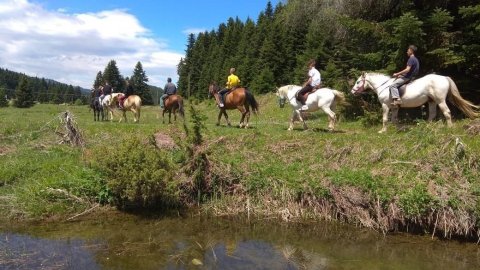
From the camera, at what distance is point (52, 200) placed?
11.1 m

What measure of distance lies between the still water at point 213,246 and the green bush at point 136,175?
0.55 m

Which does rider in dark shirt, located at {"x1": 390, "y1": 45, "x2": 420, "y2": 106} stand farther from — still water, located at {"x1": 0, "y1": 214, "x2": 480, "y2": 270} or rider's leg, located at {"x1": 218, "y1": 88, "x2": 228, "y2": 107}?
rider's leg, located at {"x1": 218, "y1": 88, "x2": 228, "y2": 107}

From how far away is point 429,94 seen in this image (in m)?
13.8

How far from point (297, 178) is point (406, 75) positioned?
216 inches

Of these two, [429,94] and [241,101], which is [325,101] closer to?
[429,94]

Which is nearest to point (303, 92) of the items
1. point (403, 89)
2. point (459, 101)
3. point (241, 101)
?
point (241, 101)

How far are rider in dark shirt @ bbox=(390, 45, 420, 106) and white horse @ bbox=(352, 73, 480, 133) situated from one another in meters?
0.19

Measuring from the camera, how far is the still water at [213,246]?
8055 millimetres

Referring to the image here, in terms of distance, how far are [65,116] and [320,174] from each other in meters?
9.31

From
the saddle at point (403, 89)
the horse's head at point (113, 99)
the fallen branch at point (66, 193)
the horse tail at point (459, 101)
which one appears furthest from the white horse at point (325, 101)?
the horse's head at point (113, 99)

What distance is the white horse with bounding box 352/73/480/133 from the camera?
44.2ft

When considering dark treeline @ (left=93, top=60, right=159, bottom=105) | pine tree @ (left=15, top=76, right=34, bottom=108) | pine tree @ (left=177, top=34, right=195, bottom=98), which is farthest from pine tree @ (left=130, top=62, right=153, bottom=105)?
pine tree @ (left=15, top=76, right=34, bottom=108)

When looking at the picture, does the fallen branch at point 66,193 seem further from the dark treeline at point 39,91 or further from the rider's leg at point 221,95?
the dark treeline at point 39,91

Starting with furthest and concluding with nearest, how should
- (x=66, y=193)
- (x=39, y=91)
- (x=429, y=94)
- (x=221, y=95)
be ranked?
(x=39, y=91) → (x=221, y=95) → (x=429, y=94) → (x=66, y=193)
